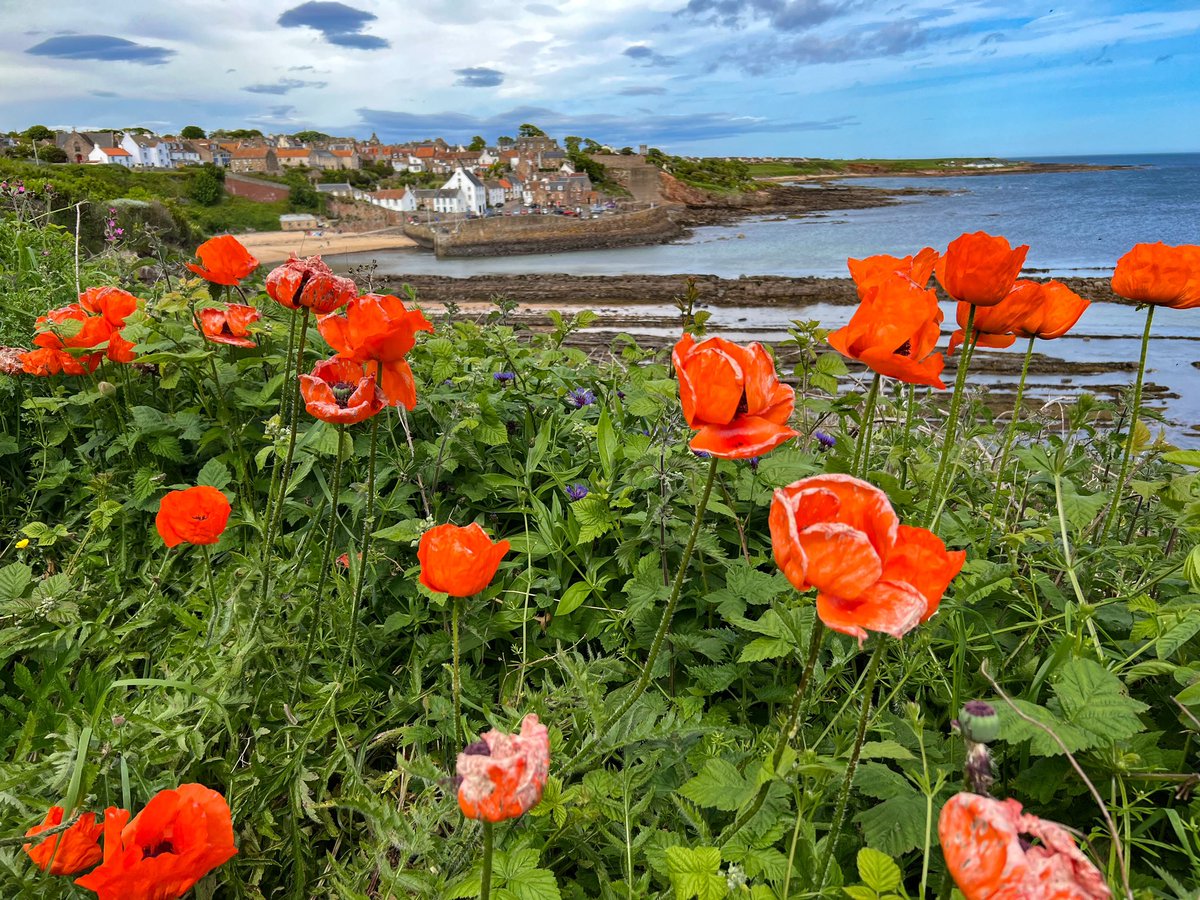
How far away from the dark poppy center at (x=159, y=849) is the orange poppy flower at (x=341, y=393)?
66 cm

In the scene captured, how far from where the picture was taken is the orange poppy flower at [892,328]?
1089 mm

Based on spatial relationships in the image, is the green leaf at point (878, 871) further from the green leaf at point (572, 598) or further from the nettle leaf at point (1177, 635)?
the green leaf at point (572, 598)

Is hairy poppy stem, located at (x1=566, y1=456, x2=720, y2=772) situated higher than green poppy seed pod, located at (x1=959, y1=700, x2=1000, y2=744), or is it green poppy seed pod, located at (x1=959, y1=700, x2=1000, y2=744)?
green poppy seed pod, located at (x1=959, y1=700, x2=1000, y2=744)

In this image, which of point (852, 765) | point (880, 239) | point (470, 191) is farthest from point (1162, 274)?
point (470, 191)

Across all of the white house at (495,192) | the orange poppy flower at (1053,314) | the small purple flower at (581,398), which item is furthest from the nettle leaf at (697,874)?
the white house at (495,192)

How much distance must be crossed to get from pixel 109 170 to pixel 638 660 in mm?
63715

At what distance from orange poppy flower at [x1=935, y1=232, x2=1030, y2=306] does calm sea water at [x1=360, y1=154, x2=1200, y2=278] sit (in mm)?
26626

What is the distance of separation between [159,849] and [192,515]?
26.8 inches

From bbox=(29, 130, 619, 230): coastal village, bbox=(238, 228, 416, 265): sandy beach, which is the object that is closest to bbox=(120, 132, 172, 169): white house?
bbox=(29, 130, 619, 230): coastal village

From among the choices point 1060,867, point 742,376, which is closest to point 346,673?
point 742,376

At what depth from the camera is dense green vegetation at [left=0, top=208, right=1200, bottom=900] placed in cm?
116

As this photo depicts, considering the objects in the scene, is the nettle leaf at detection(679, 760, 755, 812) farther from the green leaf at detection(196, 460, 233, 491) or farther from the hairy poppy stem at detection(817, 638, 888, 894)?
the green leaf at detection(196, 460, 233, 491)

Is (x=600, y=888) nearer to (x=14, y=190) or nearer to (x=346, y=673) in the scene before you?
(x=346, y=673)

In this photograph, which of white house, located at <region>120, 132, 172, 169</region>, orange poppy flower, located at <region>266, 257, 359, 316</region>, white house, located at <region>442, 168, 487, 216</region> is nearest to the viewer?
orange poppy flower, located at <region>266, 257, 359, 316</region>
